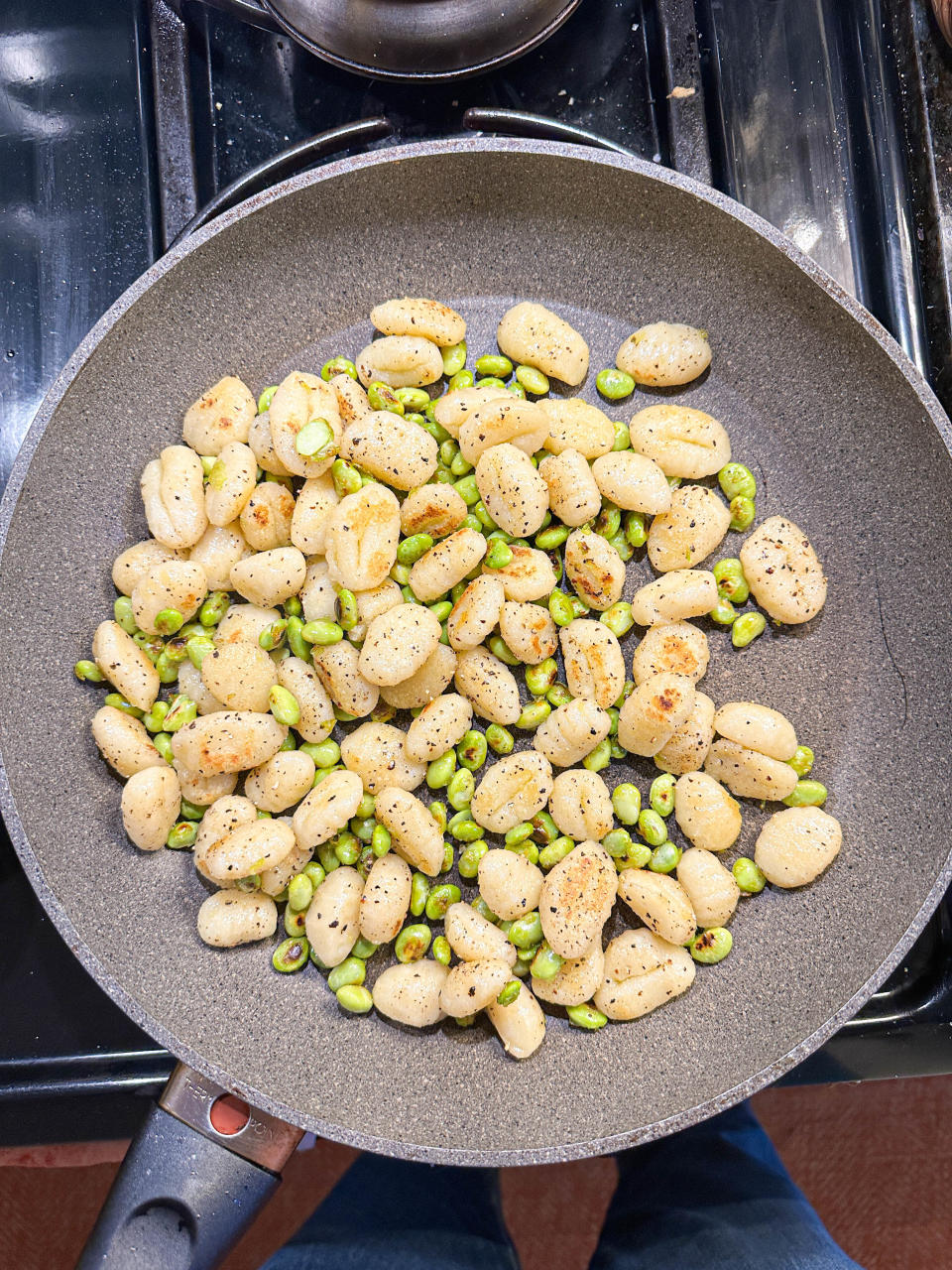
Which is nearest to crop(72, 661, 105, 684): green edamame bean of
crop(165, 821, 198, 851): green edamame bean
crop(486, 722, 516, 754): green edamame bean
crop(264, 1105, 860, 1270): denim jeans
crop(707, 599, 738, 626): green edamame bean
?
crop(165, 821, 198, 851): green edamame bean

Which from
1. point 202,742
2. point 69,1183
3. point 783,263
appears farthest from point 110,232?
point 69,1183

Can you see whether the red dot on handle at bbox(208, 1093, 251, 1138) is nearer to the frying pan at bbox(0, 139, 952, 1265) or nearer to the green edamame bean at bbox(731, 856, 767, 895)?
the frying pan at bbox(0, 139, 952, 1265)

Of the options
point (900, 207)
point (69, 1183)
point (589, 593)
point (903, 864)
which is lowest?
point (69, 1183)

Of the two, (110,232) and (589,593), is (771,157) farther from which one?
(110,232)

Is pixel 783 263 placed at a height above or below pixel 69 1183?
above

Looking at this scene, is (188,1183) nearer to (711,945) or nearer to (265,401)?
(711,945)

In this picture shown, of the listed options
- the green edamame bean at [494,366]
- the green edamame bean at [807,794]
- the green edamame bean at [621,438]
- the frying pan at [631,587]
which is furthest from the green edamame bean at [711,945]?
the green edamame bean at [494,366]
